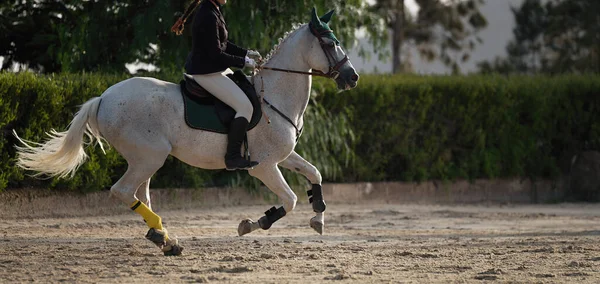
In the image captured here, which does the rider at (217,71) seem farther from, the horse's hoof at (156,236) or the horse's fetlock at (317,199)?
the horse's fetlock at (317,199)

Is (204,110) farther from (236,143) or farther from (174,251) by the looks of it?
(174,251)

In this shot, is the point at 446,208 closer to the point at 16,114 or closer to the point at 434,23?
the point at 16,114

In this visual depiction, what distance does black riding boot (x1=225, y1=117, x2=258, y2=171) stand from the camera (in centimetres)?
1003

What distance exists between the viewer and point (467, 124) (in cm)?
1953

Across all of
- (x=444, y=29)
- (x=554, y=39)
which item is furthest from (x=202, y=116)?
(x=554, y=39)

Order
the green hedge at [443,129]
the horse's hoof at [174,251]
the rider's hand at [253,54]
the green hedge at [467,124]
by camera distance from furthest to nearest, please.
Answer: the green hedge at [467,124], the green hedge at [443,129], the rider's hand at [253,54], the horse's hoof at [174,251]

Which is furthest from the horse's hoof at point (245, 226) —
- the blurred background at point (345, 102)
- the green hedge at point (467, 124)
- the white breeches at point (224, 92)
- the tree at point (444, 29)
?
the tree at point (444, 29)

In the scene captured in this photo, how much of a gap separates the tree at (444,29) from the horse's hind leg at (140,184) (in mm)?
30836

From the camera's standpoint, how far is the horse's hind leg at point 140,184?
9.80 metres

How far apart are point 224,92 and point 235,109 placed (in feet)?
0.65

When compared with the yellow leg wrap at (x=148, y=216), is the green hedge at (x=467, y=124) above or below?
above

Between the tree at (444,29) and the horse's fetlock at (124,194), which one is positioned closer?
the horse's fetlock at (124,194)

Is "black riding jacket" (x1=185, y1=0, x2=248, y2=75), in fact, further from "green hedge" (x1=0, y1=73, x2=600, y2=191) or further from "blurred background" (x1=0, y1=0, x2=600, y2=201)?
"green hedge" (x1=0, y1=73, x2=600, y2=191)

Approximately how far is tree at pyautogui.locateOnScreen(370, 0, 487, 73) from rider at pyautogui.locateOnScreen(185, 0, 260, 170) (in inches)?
1197
